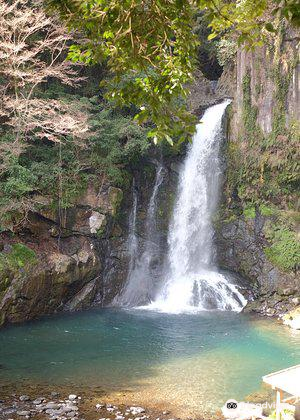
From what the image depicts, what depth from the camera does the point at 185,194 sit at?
19609 mm

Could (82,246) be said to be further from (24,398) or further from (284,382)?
(284,382)

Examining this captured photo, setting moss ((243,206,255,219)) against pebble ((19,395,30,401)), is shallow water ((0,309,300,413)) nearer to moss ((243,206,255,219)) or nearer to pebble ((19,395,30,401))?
pebble ((19,395,30,401))

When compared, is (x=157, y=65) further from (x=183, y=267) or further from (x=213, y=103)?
(x=213, y=103)

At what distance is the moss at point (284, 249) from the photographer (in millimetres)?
16922

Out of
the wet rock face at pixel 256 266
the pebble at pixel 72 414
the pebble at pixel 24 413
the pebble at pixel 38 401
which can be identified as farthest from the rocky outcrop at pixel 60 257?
the pebble at pixel 72 414

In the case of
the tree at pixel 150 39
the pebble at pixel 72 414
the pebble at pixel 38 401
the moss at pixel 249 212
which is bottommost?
the pebble at pixel 72 414

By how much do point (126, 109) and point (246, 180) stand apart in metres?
6.30

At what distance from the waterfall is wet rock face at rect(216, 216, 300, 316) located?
2.81 m

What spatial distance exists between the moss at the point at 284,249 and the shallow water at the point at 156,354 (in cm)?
300

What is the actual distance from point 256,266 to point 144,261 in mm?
4667

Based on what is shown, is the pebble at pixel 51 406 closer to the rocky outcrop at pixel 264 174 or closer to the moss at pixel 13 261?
the moss at pixel 13 261

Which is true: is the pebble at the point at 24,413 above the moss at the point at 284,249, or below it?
below

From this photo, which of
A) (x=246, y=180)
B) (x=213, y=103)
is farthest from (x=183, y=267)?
(x=213, y=103)

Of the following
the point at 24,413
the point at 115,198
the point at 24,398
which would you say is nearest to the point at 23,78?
A: the point at 115,198
